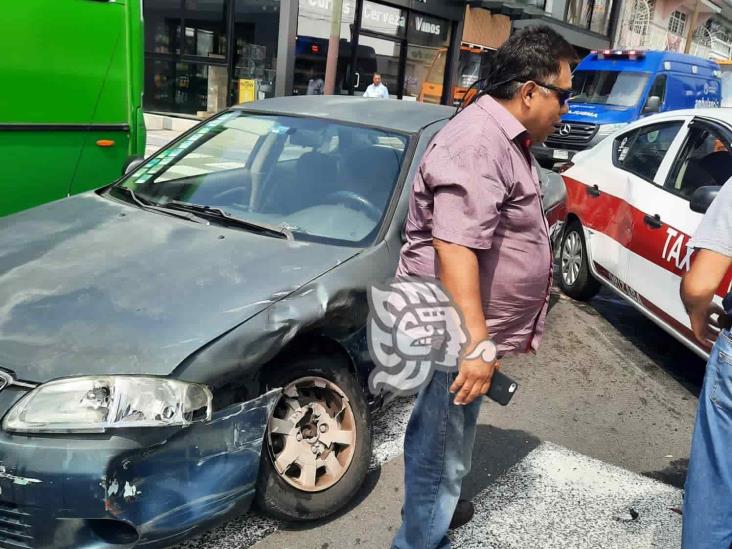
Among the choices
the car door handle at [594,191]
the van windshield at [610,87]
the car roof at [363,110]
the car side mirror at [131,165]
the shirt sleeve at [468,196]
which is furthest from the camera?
the van windshield at [610,87]

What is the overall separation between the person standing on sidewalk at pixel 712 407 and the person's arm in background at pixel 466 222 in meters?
0.64

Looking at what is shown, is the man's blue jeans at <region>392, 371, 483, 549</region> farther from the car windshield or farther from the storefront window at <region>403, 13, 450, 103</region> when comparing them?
the storefront window at <region>403, 13, 450, 103</region>

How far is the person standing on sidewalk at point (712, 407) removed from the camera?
1898mm

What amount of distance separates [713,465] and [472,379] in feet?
2.66

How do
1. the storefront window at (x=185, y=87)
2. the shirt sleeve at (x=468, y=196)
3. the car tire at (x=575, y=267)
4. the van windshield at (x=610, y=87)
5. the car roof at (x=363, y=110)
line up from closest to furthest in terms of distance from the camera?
1. the shirt sleeve at (x=468, y=196)
2. the car roof at (x=363, y=110)
3. the car tire at (x=575, y=267)
4. the van windshield at (x=610, y=87)
5. the storefront window at (x=185, y=87)

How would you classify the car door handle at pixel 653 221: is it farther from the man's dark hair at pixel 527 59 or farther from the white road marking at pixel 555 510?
the man's dark hair at pixel 527 59

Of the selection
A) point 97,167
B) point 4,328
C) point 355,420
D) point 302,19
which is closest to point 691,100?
point 302,19

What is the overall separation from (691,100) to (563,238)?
A: 979cm

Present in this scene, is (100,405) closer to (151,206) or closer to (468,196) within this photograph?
(468,196)

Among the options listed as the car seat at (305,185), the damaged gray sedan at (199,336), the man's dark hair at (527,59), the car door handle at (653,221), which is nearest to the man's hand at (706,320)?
the man's dark hair at (527,59)

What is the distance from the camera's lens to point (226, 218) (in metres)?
3.02

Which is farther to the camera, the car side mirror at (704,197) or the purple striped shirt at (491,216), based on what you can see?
the car side mirror at (704,197)

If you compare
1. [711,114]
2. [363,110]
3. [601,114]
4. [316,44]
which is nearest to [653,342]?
[711,114]

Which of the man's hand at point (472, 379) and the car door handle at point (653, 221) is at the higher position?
the car door handle at point (653, 221)
